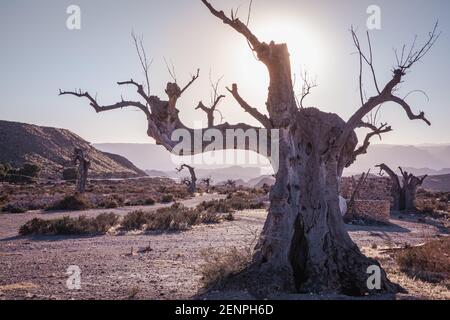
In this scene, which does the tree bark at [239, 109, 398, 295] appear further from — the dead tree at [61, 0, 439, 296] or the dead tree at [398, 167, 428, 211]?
the dead tree at [398, 167, 428, 211]

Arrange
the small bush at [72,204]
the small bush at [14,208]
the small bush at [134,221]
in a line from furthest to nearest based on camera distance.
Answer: the small bush at [72,204], the small bush at [14,208], the small bush at [134,221]

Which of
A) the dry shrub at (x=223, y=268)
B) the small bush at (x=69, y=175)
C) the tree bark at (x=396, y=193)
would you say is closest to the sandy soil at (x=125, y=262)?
the dry shrub at (x=223, y=268)

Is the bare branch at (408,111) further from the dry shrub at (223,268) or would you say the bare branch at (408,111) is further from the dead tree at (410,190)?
the dead tree at (410,190)

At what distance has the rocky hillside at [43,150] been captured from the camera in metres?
81.4

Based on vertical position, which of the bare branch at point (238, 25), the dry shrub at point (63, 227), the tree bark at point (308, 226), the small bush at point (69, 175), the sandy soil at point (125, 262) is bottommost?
the sandy soil at point (125, 262)

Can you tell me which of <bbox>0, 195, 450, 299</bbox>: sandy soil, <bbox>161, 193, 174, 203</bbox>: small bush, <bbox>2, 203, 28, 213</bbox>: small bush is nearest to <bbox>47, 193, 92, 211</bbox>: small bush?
<bbox>2, 203, 28, 213</bbox>: small bush

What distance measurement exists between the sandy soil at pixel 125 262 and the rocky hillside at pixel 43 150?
6197 centimetres

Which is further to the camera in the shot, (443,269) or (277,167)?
(443,269)

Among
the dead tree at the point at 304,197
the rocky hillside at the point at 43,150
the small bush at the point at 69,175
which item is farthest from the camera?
the rocky hillside at the point at 43,150

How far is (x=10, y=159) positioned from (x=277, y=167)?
80.4 meters
